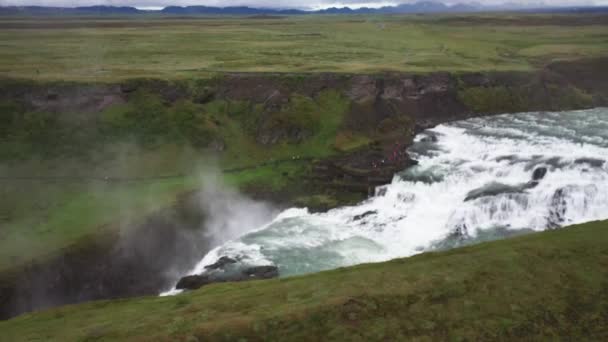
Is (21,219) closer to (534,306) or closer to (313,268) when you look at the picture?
(313,268)

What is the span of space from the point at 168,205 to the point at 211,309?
30056mm

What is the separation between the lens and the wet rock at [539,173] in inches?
2335

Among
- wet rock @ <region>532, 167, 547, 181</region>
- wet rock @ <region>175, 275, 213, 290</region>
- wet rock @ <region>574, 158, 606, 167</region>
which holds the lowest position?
wet rock @ <region>175, 275, 213, 290</region>

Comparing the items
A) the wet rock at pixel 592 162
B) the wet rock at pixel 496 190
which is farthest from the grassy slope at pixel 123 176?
the wet rock at pixel 592 162

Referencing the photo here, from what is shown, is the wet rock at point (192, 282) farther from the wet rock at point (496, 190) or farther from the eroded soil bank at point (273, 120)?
the wet rock at point (496, 190)

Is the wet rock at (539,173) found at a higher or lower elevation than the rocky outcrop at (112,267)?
higher

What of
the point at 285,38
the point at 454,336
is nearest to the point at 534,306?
the point at 454,336

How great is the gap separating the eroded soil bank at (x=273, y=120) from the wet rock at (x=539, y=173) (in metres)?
17.4

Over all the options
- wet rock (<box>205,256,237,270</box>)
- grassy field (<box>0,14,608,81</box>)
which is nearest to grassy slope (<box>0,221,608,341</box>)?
wet rock (<box>205,256,237,270</box>)

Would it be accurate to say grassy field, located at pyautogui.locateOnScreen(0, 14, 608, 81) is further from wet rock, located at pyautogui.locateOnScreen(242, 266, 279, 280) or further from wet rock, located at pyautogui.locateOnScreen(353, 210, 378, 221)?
wet rock, located at pyautogui.locateOnScreen(242, 266, 279, 280)

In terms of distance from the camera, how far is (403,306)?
27984mm

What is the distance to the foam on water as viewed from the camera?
1996 inches

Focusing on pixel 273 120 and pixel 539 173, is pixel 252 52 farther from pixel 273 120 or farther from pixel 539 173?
pixel 539 173

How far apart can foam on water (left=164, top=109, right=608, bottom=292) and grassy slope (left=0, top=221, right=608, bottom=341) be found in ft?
47.2
